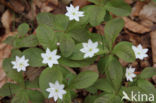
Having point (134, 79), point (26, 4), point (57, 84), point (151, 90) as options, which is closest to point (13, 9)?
point (26, 4)

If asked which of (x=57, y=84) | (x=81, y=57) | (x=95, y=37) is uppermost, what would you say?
(x=95, y=37)

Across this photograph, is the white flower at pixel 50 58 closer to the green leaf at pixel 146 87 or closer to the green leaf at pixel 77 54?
the green leaf at pixel 77 54

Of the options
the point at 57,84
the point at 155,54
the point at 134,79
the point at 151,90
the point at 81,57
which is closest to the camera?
the point at 57,84

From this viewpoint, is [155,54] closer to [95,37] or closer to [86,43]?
[95,37]

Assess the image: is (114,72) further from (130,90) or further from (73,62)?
(73,62)

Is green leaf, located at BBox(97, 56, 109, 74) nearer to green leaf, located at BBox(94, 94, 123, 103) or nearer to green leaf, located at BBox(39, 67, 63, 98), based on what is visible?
green leaf, located at BBox(94, 94, 123, 103)

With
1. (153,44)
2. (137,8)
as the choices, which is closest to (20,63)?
(153,44)

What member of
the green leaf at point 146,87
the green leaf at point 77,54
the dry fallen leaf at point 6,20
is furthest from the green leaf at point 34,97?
the dry fallen leaf at point 6,20

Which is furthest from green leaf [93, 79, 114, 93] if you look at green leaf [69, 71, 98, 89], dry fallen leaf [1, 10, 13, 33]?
dry fallen leaf [1, 10, 13, 33]
